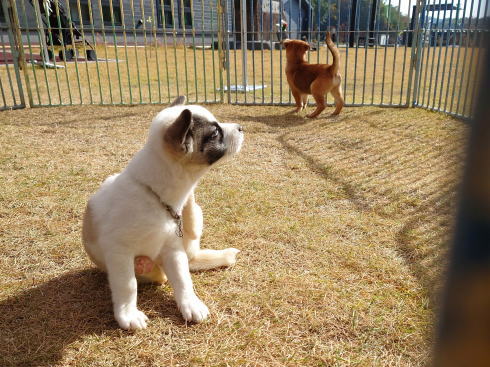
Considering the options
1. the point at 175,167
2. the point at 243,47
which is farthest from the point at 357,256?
the point at 243,47

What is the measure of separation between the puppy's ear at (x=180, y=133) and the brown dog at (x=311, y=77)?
5.11 meters

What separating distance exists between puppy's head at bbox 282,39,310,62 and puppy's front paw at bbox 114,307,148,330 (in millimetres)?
5851

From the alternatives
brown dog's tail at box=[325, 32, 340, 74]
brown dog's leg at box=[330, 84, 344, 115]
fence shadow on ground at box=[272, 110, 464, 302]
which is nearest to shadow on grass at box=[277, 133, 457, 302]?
fence shadow on ground at box=[272, 110, 464, 302]

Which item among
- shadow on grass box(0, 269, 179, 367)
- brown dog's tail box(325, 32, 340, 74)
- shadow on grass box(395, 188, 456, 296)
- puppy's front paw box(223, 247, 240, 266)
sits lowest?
shadow on grass box(395, 188, 456, 296)

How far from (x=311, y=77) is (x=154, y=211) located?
545 centimetres

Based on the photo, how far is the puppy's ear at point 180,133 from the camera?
1.85 m

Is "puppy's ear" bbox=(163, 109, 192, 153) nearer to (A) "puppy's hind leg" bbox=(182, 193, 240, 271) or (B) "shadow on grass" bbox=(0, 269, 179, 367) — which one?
(A) "puppy's hind leg" bbox=(182, 193, 240, 271)

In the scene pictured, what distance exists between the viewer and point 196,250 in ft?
8.09

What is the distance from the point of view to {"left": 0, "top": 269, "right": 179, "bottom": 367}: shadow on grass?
1.85 m

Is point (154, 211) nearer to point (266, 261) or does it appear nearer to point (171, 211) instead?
point (171, 211)

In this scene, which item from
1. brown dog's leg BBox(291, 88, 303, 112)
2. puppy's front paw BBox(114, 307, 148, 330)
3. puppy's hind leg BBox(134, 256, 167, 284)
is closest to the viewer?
puppy's front paw BBox(114, 307, 148, 330)

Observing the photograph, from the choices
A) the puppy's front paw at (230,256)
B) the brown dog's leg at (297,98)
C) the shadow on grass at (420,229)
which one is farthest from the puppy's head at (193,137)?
the brown dog's leg at (297,98)

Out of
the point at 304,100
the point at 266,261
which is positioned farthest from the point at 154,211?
the point at 304,100

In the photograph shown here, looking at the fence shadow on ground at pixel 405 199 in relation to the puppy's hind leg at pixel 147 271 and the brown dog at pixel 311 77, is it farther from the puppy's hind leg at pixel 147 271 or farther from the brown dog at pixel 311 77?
the brown dog at pixel 311 77
